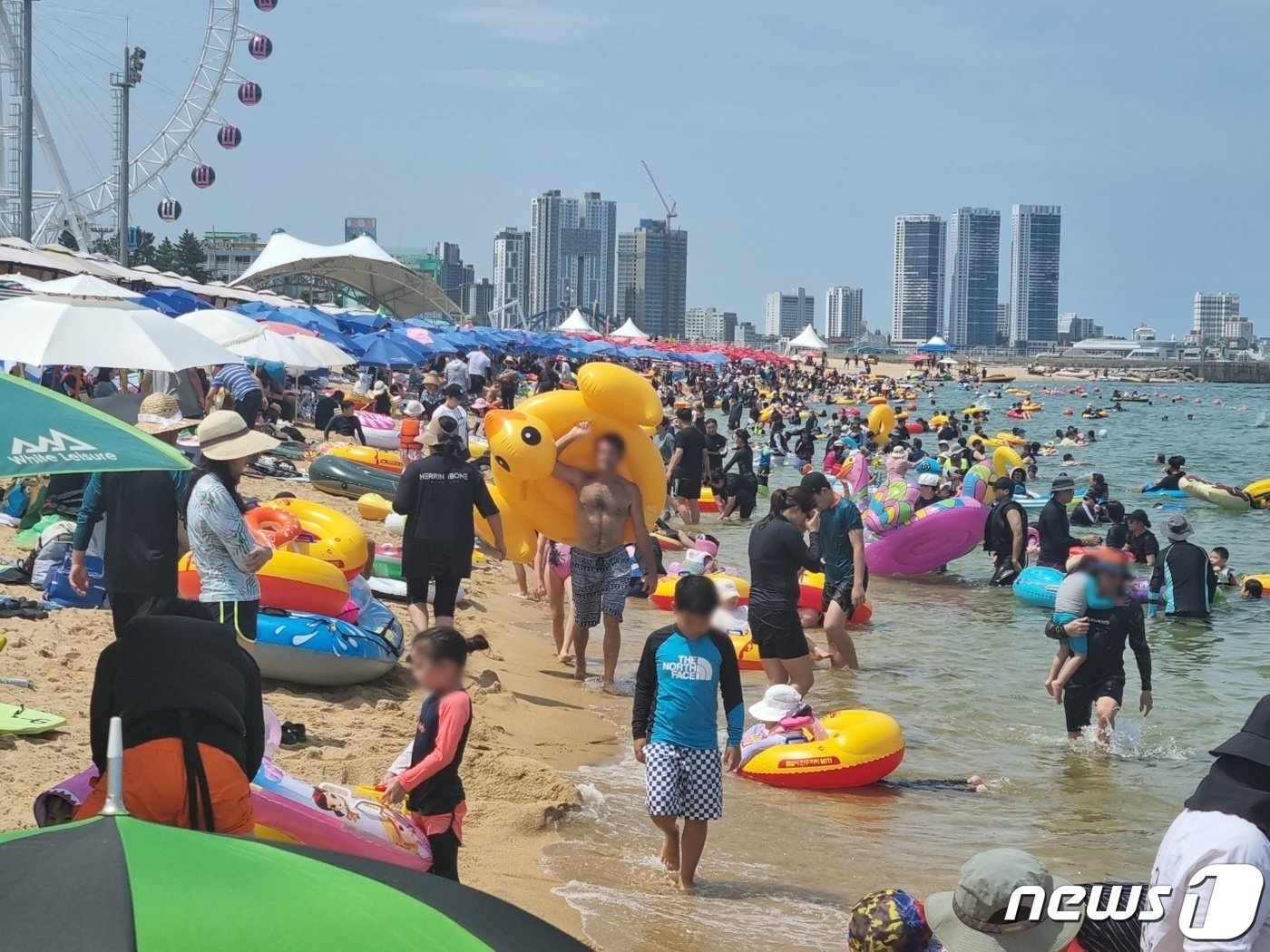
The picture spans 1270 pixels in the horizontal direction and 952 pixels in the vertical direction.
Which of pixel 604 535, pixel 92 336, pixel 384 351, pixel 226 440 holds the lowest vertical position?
pixel 604 535

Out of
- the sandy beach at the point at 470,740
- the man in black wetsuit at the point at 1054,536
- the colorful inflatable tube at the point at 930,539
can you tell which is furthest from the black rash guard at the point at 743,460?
the sandy beach at the point at 470,740

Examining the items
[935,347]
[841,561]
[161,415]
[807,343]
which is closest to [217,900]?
[161,415]

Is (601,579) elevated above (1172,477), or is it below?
above

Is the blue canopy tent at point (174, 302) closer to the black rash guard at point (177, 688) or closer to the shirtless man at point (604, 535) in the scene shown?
the shirtless man at point (604, 535)

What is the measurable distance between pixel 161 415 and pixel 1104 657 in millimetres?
5120

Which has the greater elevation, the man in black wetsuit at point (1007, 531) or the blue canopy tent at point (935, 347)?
the blue canopy tent at point (935, 347)

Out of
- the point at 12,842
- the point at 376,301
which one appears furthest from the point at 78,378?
the point at 376,301

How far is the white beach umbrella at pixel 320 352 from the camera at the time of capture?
1878cm

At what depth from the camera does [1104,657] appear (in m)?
7.83

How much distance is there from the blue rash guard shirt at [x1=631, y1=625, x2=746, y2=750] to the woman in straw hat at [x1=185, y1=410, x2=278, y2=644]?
1.67m

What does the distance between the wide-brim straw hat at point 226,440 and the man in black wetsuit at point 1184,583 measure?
9.84m

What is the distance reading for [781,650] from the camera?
8.02 meters

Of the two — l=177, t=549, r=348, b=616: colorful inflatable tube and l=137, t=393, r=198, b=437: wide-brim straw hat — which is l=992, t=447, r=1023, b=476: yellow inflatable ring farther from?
l=137, t=393, r=198, b=437: wide-brim straw hat

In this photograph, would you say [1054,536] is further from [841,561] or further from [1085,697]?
[1085,697]
